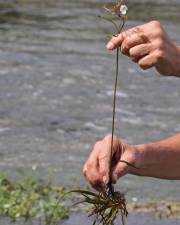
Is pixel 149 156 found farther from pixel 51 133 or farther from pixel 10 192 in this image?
pixel 51 133

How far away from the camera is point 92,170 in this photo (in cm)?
320

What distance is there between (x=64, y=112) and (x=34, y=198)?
131 inches

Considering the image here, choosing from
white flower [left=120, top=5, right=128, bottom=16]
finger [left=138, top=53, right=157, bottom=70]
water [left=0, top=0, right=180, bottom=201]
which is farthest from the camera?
water [left=0, top=0, right=180, bottom=201]

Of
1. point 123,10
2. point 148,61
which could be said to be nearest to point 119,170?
point 148,61

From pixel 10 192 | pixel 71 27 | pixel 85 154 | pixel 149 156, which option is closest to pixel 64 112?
pixel 85 154

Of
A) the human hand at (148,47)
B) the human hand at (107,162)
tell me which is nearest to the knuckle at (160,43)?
the human hand at (148,47)

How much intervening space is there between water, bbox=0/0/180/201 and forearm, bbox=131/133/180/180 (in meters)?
3.16

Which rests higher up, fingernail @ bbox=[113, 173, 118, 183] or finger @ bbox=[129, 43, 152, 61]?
finger @ bbox=[129, 43, 152, 61]

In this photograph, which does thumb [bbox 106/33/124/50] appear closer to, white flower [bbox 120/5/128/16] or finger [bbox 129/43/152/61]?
finger [bbox 129/43/152/61]

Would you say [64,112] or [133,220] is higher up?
[133,220]

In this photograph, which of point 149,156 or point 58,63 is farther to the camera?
point 58,63

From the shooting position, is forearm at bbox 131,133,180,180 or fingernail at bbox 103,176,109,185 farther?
forearm at bbox 131,133,180,180

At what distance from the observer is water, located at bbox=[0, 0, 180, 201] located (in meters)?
7.77

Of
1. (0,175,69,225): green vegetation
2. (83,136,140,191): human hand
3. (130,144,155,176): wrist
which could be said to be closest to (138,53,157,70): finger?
(83,136,140,191): human hand
